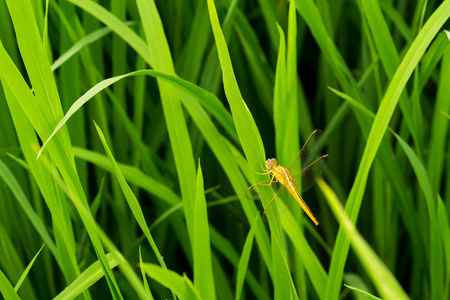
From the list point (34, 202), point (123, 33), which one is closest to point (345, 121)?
point (123, 33)

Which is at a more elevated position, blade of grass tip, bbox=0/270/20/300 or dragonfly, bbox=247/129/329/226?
blade of grass tip, bbox=0/270/20/300

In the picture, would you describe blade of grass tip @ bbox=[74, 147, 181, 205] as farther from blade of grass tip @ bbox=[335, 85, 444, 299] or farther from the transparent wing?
blade of grass tip @ bbox=[335, 85, 444, 299]

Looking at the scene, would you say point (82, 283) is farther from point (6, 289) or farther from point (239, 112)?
point (239, 112)

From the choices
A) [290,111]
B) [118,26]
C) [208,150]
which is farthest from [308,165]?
[118,26]

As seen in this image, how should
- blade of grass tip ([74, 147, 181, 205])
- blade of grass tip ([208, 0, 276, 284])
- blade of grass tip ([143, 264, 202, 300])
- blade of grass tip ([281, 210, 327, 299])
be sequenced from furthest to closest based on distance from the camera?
blade of grass tip ([74, 147, 181, 205]) < blade of grass tip ([281, 210, 327, 299]) < blade of grass tip ([208, 0, 276, 284]) < blade of grass tip ([143, 264, 202, 300])

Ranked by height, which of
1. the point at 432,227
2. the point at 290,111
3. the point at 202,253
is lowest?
the point at 432,227

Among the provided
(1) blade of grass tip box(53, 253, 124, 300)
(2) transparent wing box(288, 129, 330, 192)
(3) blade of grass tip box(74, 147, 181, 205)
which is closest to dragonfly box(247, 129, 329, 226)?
(2) transparent wing box(288, 129, 330, 192)
